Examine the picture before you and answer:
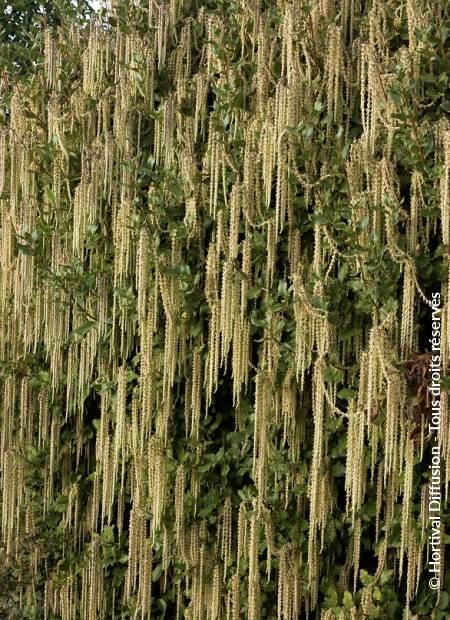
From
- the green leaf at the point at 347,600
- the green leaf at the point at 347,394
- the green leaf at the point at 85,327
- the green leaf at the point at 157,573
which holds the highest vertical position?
the green leaf at the point at 85,327

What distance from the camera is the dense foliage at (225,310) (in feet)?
12.8

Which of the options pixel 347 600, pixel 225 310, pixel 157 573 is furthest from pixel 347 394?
pixel 157 573

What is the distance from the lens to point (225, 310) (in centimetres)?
427

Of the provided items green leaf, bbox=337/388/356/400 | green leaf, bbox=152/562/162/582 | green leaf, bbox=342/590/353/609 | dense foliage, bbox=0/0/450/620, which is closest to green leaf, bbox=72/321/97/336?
dense foliage, bbox=0/0/450/620

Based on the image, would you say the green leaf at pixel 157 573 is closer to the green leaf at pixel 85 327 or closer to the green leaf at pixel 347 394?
the green leaf at pixel 85 327

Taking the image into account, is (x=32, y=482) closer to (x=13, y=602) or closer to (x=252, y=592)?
(x=13, y=602)

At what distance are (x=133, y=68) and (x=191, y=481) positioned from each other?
1836mm

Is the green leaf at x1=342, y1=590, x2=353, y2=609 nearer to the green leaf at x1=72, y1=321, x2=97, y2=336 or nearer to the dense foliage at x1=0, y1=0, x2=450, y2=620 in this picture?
the dense foliage at x1=0, y1=0, x2=450, y2=620

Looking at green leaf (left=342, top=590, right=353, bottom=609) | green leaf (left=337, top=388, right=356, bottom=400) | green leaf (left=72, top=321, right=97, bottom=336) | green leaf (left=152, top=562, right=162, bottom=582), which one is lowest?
green leaf (left=152, top=562, right=162, bottom=582)

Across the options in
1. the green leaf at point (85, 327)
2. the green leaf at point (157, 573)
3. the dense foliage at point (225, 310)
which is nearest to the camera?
the dense foliage at point (225, 310)

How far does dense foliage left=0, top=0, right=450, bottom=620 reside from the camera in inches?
154

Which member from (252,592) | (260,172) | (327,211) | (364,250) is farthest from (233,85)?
(252,592)

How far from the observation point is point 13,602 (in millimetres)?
5723

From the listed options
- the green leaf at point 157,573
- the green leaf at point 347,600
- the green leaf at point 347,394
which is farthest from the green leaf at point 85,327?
the green leaf at point 347,600
